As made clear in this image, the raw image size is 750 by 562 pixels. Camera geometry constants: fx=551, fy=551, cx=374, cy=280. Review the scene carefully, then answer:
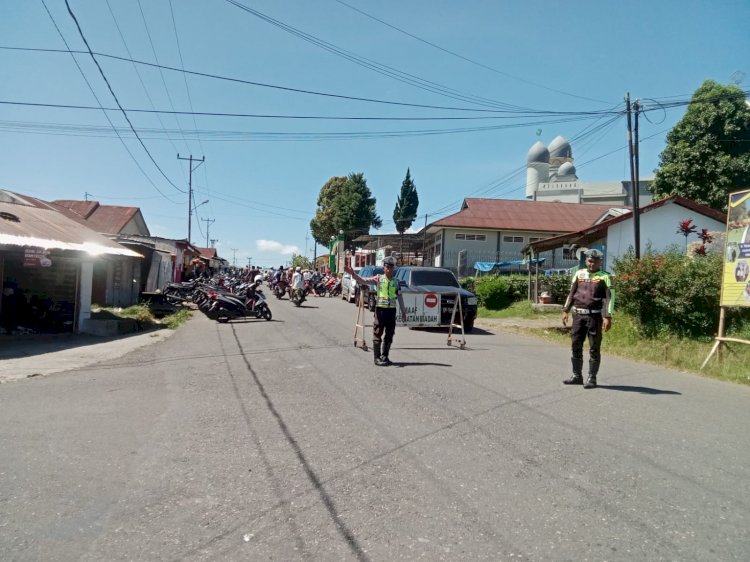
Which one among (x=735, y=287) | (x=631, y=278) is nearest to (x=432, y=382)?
(x=735, y=287)

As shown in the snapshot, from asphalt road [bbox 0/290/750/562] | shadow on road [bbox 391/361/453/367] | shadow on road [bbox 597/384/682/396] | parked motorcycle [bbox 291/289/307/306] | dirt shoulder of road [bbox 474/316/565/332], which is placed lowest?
asphalt road [bbox 0/290/750/562]

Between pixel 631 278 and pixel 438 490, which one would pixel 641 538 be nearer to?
pixel 438 490

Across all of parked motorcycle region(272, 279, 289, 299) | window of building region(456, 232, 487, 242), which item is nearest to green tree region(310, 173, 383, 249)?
window of building region(456, 232, 487, 242)

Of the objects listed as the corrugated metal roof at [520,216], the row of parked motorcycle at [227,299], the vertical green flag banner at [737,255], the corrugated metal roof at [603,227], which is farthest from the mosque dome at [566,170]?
the vertical green flag banner at [737,255]

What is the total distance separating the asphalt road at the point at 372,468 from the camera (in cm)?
327

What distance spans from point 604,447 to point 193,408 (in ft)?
14.3

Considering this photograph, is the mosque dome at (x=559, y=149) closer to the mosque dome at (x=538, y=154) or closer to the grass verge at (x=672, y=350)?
the mosque dome at (x=538, y=154)

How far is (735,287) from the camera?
9.66 m

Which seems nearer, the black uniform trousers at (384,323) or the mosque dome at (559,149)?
the black uniform trousers at (384,323)

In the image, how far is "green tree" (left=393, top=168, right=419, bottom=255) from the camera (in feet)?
204

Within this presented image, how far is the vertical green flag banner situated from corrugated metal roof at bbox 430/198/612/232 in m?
26.1

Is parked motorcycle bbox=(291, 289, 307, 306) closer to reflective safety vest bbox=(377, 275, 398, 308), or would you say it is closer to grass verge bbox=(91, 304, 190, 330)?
grass verge bbox=(91, 304, 190, 330)

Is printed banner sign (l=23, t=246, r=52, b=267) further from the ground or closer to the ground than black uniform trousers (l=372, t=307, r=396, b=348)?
further from the ground

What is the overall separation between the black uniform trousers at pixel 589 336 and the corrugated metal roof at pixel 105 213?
3593 centimetres
